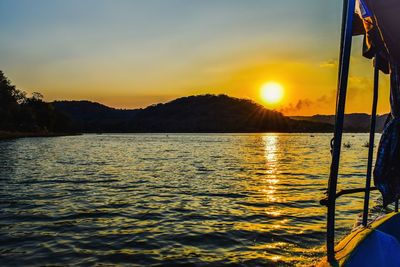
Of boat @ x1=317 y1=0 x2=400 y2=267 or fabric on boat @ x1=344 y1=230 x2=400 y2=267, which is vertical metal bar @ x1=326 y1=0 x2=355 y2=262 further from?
fabric on boat @ x1=344 y1=230 x2=400 y2=267

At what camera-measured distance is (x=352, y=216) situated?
1419 cm

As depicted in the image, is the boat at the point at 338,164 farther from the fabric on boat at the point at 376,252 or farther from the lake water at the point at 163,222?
the lake water at the point at 163,222

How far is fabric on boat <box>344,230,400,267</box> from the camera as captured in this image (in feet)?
13.6

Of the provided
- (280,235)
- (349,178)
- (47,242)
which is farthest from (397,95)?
(349,178)

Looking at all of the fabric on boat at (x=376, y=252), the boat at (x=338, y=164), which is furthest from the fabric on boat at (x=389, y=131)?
the fabric on boat at (x=376, y=252)

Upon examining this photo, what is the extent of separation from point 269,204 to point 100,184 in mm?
10572

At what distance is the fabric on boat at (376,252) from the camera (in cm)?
415

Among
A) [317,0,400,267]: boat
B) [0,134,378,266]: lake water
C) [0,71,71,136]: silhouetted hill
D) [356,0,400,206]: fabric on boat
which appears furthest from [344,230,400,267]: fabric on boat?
[0,71,71,136]: silhouetted hill

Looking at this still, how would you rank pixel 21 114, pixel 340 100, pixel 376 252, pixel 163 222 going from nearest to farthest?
1. pixel 340 100
2. pixel 376 252
3. pixel 163 222
4. pixel 21 114

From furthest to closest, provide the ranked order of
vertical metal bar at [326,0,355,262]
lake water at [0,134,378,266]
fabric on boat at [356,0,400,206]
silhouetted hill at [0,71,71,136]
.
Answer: silhouetted hill at [0,71,71,136], lake water at [0,134,378,266], fabric on boat at [356,0,400,206], vertical metal bar at [326,0,355,262]

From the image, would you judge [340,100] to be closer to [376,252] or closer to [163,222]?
[376,252]

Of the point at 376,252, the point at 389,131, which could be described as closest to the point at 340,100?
the point at 389,131

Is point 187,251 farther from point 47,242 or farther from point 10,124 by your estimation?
point 10,124

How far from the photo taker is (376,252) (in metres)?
4.32
